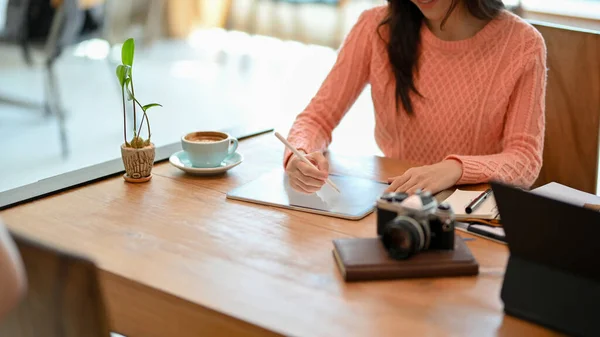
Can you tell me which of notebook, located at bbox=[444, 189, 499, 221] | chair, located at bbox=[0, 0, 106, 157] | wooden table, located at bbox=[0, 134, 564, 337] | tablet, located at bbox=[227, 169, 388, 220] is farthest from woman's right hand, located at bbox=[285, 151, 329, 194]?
chair, located at bbox=[0, 0, 106, 157]

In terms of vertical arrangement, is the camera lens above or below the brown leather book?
above

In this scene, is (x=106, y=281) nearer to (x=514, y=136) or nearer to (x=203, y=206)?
(x=203, y=206)

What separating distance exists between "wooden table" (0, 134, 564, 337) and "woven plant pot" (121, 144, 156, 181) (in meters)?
0.03

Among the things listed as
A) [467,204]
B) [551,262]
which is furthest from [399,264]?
[467,204]

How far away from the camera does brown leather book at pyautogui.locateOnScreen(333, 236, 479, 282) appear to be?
3.52 ft

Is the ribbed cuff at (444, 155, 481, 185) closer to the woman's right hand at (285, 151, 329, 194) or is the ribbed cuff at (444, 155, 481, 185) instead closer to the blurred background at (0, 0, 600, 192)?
the woman's right hand at (285, 151, 329, 194)

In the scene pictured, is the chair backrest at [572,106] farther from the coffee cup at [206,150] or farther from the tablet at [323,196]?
the coffee cup at [206,150]

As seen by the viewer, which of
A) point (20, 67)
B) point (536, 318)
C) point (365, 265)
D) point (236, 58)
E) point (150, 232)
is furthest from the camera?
point (236, 58)

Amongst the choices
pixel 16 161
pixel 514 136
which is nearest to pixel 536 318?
pixel 514 136

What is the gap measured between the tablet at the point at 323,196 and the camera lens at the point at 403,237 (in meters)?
0.21

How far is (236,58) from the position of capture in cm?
583

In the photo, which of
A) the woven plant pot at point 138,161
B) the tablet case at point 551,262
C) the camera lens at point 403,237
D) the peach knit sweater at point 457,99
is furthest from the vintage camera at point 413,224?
the woven plant pot at point 138,161

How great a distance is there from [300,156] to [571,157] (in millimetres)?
775

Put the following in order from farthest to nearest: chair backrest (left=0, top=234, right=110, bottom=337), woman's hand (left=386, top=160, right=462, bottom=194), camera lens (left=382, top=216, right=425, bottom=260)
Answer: woman's hand (left=386, top=160, right=462, bottom=194) < camera lens (left=382, top=216, right=425, bottom=260) < chair backrest (left=0, top=234, right=110, bottom=337)
